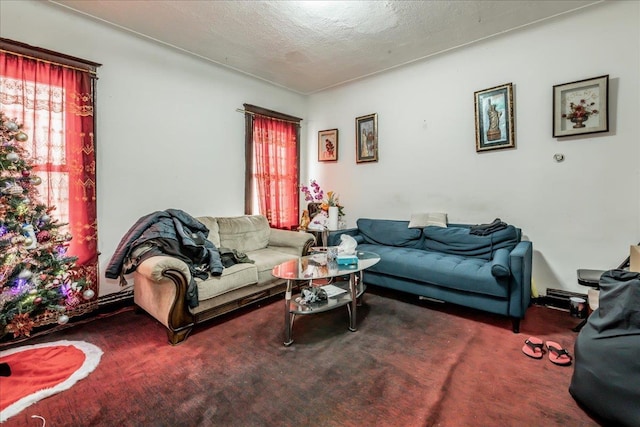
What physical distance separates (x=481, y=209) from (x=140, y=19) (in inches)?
161

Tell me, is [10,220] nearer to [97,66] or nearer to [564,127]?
[97,66]

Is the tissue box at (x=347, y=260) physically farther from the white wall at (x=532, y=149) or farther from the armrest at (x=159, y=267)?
the white wall at (x=532, y=149)

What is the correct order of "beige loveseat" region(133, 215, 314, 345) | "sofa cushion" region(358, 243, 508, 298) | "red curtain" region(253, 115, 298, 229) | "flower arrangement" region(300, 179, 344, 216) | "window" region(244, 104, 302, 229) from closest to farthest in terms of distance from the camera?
"beige loveseat" region(133, 215, 314, 345) → "sofa cushion" region(358, 243, 508, 298) → "window" region(244, 104, 302, 229) → "red curtain" region(253, 115, 298, 229) → "flower arrangement" region(300, 179, 344, 216)

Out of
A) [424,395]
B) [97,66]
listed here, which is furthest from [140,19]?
[424,395]

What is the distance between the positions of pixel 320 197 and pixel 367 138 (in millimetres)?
1155

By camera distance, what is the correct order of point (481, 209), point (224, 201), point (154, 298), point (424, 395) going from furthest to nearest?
point (224, 201) → point (481, 209) → point (154, 298) → point (424, 395)

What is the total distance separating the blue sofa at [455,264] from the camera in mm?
2436

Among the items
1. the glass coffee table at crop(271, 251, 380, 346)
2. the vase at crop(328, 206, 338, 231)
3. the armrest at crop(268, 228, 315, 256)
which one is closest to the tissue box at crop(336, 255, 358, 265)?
the glass coffee table at crop(271, 251, 380, 346)

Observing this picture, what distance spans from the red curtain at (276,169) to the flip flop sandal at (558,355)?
343 cm

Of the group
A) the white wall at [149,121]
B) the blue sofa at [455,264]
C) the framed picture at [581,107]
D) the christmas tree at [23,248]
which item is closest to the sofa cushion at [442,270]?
the blue sofa at [455,264]

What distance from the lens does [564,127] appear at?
112 inches

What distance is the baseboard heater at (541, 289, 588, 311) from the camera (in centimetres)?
286

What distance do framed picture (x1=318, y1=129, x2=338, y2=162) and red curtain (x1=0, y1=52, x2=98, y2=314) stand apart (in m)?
3.05

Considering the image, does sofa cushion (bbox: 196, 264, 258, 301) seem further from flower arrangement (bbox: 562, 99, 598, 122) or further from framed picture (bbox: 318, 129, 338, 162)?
flower arrangement (bbox: 562, 99, 598, 122)
